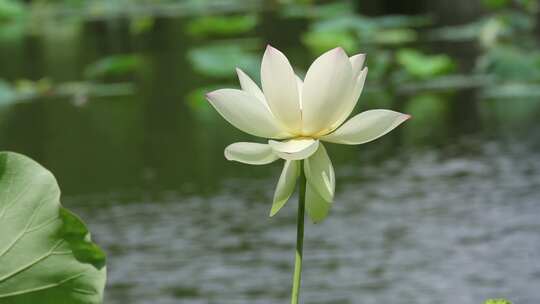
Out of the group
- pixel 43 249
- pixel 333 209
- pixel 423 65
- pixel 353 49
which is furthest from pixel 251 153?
pixel 353 49

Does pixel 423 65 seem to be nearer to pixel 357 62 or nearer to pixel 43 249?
pixel 43 249

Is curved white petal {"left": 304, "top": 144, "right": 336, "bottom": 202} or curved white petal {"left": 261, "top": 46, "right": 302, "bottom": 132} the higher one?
curved white petal {"left": 261, "top": 46, "right": 302, "bottom": 132}

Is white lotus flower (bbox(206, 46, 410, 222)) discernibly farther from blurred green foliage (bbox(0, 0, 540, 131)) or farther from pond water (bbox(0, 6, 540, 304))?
blurred green foliage (bbox(0, 0, 540, 131))

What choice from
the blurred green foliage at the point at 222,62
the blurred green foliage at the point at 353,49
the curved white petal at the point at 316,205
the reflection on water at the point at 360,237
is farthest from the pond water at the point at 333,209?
the curved white petal at the point at 316,205

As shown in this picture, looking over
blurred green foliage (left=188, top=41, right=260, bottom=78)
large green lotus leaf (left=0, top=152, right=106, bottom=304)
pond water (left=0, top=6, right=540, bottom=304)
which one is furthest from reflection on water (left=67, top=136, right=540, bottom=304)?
large green lotus leaf (left=0, top=152, right=106, bottom=304)

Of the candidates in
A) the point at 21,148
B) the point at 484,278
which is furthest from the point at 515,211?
the point at 21,148

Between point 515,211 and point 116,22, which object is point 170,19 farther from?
point 515,211

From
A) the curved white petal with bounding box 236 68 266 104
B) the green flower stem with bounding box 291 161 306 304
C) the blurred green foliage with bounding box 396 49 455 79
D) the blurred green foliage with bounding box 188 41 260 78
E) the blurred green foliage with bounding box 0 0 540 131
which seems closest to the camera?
the green flower stem with bounding box 291 161 306 304
